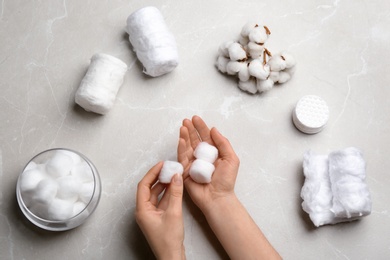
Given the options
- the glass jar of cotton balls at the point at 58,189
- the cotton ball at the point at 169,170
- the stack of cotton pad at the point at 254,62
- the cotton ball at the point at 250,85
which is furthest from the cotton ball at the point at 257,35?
the glass jar of cotton balls at the point at 58,189

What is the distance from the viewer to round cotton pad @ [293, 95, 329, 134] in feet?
4.21

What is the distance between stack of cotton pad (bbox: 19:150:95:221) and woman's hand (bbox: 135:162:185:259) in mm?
125

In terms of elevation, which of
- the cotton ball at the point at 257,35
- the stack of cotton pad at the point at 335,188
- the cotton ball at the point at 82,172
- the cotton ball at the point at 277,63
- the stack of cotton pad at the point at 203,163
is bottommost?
the stack of cotton pad at the point at 335,188

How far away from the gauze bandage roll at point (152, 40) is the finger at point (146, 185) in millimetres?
257

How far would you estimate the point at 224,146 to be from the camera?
4.06 ft

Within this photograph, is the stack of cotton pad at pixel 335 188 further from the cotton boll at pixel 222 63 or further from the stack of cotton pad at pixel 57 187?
the stack of cotton pad at pixel 57 187

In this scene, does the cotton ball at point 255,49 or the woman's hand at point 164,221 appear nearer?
the woman's hand at point 164,221

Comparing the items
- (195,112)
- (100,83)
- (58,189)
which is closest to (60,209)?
(58,189)

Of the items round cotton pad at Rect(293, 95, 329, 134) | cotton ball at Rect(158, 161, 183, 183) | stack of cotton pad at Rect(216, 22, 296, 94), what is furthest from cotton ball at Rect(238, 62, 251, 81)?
cotton ball at Rect(158, 161, 183, 183)

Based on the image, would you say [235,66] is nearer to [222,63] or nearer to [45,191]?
[222,63]

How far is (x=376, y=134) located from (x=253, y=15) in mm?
463

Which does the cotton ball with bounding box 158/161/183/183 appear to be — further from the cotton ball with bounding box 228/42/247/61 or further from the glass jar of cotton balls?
the cotton ball with bounding box 228/42/247/61

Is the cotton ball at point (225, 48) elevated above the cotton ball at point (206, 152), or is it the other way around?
the cotton ball at point (225, 48)

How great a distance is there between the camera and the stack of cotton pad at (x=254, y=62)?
127 cm
